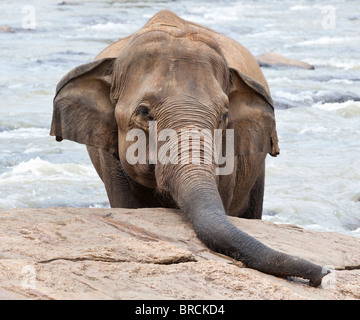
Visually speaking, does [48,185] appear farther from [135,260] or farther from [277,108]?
[277,108]

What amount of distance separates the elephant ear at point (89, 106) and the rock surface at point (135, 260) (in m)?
0.98

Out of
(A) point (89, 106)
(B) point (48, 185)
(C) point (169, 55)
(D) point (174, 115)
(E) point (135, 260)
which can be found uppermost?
(C) point (169, 55)

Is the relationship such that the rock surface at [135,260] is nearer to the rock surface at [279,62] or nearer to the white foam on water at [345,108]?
the white foam on water at [345,108]

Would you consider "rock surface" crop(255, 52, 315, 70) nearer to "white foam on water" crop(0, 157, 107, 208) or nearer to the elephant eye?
"white foam on water" crop(0, 157, 107, 208)

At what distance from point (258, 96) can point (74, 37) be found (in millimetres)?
23171

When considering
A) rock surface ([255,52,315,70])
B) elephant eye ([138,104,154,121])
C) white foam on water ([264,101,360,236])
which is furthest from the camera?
rock surface ([255,52,315,70])

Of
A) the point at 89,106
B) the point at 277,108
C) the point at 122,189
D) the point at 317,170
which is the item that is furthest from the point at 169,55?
the point at 277,108

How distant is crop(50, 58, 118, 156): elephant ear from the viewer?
6934 millimetres

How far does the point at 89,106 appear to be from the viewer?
6.95 metres

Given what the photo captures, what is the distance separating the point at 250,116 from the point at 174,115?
118 centimetres

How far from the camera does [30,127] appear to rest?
49.9 feet

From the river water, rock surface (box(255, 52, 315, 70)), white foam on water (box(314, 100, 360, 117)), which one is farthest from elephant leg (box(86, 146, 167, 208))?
rock surface (box(255, 52, 315, 70))

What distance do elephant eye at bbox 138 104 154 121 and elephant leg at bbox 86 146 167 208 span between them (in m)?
0.86

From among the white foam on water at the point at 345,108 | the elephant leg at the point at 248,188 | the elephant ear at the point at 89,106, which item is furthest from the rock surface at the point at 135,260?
the white foam on water at the point at 345,108
